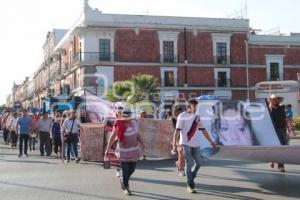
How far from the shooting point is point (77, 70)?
5709 cm

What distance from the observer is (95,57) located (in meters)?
54.1

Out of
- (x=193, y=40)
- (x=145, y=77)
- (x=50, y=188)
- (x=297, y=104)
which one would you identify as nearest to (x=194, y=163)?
(x=50, y=188)

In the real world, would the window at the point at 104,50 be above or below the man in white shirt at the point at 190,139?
above

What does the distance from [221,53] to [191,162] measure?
1965 inches

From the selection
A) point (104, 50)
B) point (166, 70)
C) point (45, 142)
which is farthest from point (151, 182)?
point (166, 70)

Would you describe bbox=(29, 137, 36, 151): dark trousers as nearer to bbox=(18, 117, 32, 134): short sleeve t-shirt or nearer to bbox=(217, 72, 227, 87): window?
bbox=(18, 117, 32, 134): short sleeve t-shirt

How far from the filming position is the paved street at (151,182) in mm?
10391

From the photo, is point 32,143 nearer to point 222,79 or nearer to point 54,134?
point 54,134

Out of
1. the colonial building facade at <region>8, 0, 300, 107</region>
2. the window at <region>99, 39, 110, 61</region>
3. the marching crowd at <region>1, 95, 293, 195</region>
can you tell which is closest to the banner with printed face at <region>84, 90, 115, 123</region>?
the marching crowd at <region>1, 95, 293, 195</region>

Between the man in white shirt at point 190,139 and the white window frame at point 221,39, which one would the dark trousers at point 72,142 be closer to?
the man in white shirt at point 190,139

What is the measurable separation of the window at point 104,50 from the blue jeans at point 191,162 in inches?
1746

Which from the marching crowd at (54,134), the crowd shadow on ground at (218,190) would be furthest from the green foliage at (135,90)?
the crowd shadow on ground at (218,190)

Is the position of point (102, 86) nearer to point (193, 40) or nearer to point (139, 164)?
point (193, 40)

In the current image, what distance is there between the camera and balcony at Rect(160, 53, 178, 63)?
188 ft
